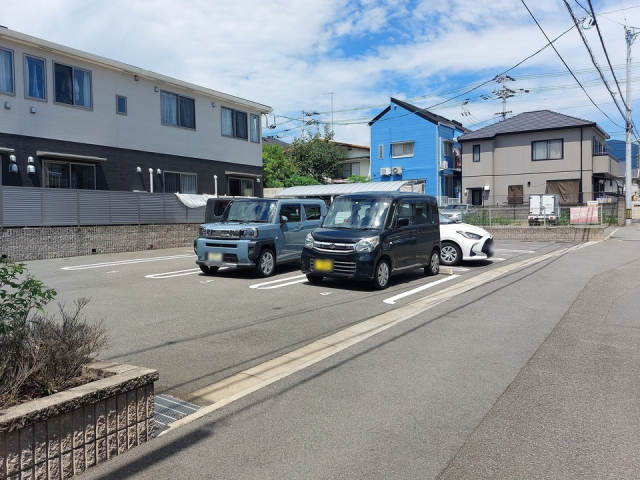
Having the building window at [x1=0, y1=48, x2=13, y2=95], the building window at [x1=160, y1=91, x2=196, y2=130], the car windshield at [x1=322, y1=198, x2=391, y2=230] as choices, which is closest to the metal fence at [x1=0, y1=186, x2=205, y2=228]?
the building window at [x1=0, y1=48, x2=13, y2=95]

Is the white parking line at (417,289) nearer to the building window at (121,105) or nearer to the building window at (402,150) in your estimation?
the building window at (121,105)

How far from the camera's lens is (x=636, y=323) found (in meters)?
7.32

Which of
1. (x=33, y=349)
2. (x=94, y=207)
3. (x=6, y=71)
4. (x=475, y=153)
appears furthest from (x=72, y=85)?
(x=475, y=153)

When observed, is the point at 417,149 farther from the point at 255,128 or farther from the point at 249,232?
the point at 249,232

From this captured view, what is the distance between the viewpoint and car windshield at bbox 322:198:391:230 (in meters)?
10.5

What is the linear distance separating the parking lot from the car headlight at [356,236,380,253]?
82 centimetres

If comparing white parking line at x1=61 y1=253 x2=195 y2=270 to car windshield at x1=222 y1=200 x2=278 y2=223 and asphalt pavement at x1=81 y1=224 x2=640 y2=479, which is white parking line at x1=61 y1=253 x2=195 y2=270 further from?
asphalt pavement at x1=81 y1=224 x2=640 y2=479

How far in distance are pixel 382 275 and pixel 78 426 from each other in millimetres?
7547

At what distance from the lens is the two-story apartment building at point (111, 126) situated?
15.9 metres

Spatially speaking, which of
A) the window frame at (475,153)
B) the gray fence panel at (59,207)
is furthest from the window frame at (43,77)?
the window frame at (475,153)

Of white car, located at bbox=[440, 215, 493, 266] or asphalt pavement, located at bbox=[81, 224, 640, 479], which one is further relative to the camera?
white car, located at bbox=[440, 215, 493, 266]

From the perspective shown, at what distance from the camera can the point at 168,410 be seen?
4.12m

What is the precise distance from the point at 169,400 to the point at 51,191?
13.2m

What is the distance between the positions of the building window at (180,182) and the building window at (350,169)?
90.1ft
